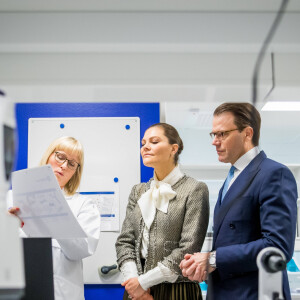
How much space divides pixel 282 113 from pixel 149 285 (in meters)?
2.07

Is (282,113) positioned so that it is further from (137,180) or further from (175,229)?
(175,229)

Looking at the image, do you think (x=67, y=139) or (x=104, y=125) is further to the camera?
(x=104, y=125)

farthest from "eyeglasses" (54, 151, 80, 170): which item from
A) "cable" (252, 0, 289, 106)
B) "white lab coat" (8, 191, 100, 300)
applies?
"cable" (252, 0, 289, 106)

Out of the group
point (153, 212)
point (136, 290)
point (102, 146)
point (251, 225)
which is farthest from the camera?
point (102, 146)

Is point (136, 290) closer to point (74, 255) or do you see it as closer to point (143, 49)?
point (74, 255)

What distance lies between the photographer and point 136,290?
1.57 meters

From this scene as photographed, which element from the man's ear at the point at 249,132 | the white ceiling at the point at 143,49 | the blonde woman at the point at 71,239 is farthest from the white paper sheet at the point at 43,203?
the man's ear at the point at 249,132

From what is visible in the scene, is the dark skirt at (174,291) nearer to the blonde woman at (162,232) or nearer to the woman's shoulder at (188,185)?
the blonde woman at (162,232)

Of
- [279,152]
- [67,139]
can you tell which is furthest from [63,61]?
[279,152]

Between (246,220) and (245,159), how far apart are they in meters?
0.20

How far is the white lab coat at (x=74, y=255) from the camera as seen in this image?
1463 mm

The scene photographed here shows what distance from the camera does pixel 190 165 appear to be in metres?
3.22

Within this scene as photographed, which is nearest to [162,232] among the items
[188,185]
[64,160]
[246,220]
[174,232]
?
[174,232]

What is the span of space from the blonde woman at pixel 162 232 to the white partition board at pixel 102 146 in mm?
694
